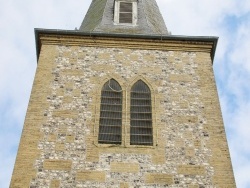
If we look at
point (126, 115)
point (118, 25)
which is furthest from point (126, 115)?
point (118, 25)

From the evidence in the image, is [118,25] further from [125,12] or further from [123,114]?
[123,114]

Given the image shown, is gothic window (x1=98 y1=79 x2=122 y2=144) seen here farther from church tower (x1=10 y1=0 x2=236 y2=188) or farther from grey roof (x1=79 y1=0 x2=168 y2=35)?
grey roof (x1=79 y1=0 x2=168 y2=35)

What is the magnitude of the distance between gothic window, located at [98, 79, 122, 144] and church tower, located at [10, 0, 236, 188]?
31mm

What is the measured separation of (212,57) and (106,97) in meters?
4.89

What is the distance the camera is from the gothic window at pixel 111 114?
14038 mm

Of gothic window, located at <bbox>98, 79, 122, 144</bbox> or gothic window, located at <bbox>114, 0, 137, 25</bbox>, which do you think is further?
gothic window, located at <bbox>114, 0, 137, 25</bbox>

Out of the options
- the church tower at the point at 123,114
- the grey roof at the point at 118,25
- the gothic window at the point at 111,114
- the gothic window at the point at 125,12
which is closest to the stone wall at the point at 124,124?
the church tower at the point at 123,114

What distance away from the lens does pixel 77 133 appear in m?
13.9

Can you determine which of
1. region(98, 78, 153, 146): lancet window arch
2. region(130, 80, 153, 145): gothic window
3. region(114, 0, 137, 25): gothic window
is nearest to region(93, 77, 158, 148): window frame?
region(98, 78, 153, 146): lancet window arch

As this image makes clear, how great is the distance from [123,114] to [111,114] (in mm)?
373

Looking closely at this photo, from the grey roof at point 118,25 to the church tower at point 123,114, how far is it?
0.43ft

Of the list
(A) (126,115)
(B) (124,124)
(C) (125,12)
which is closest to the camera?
(B) (124,124)

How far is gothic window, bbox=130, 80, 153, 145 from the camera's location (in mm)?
14070

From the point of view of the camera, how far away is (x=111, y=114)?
14.8m
